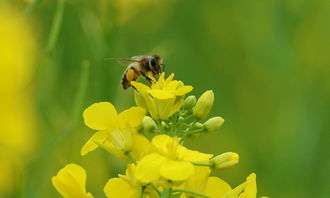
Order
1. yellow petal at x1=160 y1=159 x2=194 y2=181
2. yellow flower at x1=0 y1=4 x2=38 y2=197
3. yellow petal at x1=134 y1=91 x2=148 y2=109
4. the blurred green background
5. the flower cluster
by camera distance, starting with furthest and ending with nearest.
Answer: the blurred green background
yellow flower at x1=0 y1=4 x2=38 y2=197
yellow petal at x1=134 y1=91 x2=148 y2=109
the flower cluster
yellow petal at x1=160 y1=159 x2=194 y2=181

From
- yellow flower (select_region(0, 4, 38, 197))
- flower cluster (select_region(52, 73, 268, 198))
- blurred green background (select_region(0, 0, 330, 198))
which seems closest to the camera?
flower cluster (select_region(52, 73, 268, 198))

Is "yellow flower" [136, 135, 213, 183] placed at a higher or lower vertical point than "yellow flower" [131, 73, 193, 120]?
lower

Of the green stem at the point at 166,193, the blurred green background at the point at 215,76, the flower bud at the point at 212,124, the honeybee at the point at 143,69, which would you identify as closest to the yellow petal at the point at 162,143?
the green stem at the point at 166,193

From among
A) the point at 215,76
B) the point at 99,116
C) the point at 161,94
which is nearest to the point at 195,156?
the point at 161,94

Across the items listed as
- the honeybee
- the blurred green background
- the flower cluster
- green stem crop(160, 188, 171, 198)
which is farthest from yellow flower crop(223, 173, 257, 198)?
the blurred green background

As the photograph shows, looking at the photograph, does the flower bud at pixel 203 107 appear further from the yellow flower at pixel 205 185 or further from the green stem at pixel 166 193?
the green stem at pixel 166 193

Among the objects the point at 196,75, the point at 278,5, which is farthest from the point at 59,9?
the point at 196,75

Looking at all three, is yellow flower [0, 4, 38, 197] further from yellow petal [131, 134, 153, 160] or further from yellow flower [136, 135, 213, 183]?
yellow flower [136, 135, 213, 183]
